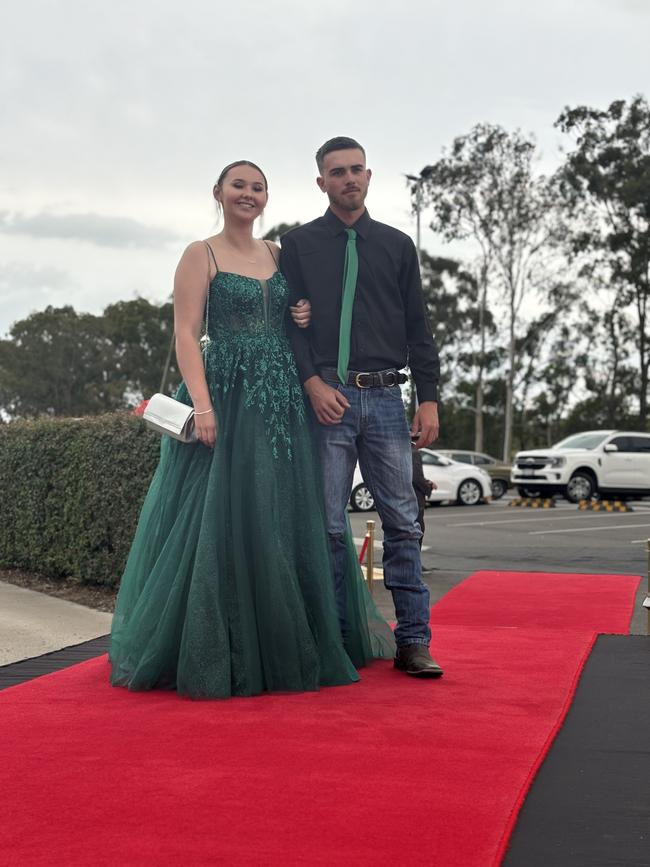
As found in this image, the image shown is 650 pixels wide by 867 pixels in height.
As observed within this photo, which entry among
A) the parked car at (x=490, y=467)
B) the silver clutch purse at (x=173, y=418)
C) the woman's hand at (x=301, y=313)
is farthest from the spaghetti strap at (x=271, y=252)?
the parked car at (x=490, y=467)

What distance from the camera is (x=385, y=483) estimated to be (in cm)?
455

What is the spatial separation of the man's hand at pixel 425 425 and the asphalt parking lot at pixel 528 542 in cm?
288

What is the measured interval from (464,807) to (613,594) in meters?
5.88

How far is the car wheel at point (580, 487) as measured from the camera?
2283 cm

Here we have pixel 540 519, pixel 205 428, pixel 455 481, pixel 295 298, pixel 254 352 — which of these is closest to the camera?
pixel 205 428

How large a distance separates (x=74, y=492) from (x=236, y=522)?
4.64 metres

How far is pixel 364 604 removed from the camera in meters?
4.71

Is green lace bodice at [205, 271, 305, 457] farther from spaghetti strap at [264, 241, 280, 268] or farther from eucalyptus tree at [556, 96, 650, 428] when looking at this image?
eucalyptus tree at [556, 96, 650, 428]

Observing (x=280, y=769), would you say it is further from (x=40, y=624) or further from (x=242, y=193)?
(x=40, y=624)

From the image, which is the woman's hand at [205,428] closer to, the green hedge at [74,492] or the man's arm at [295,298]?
the man's arm at [295,298]

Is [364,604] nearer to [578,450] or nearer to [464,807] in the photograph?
[464,807]

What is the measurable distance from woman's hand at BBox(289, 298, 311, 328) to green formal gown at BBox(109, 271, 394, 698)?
0.07 m

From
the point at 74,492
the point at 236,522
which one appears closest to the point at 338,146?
the point at 236,522

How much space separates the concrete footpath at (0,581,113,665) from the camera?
233 inches
